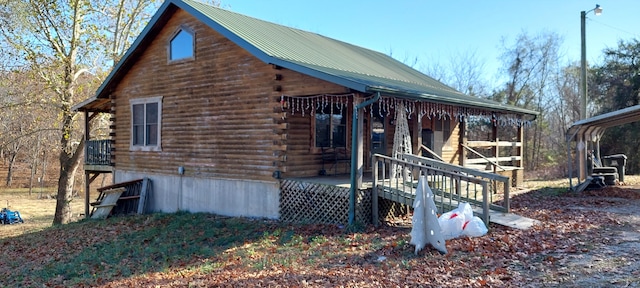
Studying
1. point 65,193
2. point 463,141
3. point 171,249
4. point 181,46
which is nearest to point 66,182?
point 65,193

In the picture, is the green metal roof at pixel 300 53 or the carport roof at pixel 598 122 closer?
the green metal roof at pixel 300 53

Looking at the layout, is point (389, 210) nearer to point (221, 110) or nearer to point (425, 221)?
point (425, 221)

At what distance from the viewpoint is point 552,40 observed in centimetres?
3294

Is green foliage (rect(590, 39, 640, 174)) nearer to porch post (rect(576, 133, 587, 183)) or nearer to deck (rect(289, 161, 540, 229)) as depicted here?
porch post (rect(576, 133, 587, 183))

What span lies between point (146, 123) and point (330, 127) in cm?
581

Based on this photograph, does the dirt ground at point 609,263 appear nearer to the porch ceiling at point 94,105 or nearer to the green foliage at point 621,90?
the porch ceiling at point 94,105

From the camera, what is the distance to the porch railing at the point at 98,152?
1579 centimetres

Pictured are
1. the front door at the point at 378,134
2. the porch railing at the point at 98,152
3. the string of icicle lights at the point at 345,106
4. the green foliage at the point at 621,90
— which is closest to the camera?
the string of icicle lights at the point at 345,106

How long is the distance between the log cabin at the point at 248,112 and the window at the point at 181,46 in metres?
0.04

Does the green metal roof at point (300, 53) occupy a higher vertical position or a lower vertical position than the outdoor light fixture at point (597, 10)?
lower

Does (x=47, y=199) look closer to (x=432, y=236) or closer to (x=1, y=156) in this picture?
(x=1, y=156)

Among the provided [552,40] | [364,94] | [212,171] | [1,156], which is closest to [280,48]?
[364,94]

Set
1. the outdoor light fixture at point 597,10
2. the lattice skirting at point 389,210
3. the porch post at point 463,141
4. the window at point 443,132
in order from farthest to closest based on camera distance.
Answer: the outdoor light fixture at point 597,10 → the porch post at point 463,141 → the window at point 443,132 → the lattice skirting at point 389,210

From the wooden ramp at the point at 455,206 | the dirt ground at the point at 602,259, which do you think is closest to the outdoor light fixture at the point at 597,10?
the dirt ground at the point at 602,259
